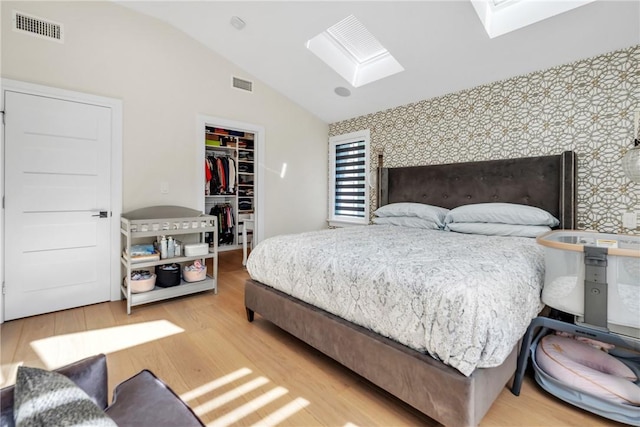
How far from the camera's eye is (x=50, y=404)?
2.02 feet

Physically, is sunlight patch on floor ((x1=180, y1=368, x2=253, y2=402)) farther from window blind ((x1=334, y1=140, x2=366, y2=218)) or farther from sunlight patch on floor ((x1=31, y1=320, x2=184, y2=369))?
window blind ((x1=334, y1=140, x2=366, y2=218))

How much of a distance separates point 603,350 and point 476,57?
2440mm

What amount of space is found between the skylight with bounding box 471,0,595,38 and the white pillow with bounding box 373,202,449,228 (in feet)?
5.26

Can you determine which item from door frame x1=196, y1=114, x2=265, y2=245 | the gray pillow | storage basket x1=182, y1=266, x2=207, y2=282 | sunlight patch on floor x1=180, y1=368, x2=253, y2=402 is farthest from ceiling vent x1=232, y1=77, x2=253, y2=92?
the gray pillow

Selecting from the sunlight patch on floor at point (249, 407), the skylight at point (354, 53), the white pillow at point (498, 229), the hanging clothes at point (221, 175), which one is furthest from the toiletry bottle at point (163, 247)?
the white pillow at point (498, 229)

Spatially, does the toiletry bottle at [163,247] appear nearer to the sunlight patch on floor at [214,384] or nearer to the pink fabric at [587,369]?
the sunlight patch on floor at [214,384]

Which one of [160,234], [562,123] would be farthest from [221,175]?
[562,123]

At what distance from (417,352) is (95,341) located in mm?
2180

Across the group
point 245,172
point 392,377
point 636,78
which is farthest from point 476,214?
point 245,172

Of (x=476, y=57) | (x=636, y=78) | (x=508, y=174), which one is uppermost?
(x=476, y=57)

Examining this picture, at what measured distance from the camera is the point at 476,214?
277cm

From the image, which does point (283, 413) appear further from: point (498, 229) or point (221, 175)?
point (221, 175)

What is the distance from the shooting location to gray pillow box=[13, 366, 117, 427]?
58 cm

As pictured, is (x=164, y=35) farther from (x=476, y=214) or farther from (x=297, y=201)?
(x=476, y=214)
